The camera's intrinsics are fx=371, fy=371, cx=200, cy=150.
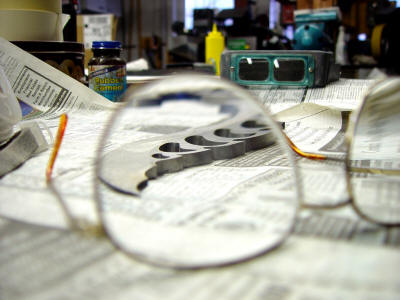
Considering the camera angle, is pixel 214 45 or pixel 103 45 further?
pixel 214 45

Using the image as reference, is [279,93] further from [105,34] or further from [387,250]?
[105,34]

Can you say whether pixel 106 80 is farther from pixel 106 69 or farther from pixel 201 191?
pixel 201 191

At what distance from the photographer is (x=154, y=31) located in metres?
3.49

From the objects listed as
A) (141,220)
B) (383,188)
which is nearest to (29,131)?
(141,220)

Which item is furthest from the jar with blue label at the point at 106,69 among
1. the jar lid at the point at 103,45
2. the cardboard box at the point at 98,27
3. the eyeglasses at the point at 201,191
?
the cardboard box at the point at 98,27

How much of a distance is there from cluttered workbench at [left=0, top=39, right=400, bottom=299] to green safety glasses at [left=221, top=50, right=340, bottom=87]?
1.04 feet

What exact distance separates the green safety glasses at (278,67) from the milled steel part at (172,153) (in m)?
0.24

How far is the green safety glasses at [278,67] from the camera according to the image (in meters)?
0.76

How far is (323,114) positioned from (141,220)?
47 cm

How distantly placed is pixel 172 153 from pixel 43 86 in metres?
0.36

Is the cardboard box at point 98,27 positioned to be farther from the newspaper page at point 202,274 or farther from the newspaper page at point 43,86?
the newspaper page at point 202,274

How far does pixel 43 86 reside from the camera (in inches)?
25.6

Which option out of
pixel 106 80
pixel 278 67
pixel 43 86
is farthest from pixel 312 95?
pixel 43 86

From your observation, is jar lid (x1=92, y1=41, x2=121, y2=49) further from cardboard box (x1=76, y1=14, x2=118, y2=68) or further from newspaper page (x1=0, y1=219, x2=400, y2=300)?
cardboard box (x1=76, y1=14, x2=118, y2=68)
